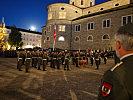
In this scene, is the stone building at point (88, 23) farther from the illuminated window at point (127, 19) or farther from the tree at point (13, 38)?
the tree at point (13, 38)

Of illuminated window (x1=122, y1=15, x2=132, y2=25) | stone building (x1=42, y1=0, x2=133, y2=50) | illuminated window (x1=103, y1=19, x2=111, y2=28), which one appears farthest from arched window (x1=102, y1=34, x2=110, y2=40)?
illuminated window (x1=122, y1=15, x2=132, y2=25)

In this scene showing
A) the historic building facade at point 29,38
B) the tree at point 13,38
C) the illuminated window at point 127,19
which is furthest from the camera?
the historic building facade at point 29,38

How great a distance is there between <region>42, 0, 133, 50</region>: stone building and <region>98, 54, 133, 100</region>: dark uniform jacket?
21.1 meters

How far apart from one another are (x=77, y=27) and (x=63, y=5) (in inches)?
370

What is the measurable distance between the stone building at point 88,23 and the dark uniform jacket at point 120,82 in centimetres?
2106

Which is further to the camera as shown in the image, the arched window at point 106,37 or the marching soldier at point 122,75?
the arched window at point 106,37

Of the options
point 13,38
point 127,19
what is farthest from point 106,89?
point 13,38

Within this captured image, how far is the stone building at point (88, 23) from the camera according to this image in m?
23.4

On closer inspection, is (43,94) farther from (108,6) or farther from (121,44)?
(108,6)

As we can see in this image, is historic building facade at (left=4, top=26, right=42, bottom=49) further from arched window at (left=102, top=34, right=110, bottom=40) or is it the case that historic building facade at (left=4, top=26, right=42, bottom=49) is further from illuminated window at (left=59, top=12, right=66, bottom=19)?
arched window at (left=102, top=34, right=110, bottom=40)

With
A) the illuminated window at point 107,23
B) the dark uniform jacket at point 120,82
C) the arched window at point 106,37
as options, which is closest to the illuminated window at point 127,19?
the illuminated window at point 107,23

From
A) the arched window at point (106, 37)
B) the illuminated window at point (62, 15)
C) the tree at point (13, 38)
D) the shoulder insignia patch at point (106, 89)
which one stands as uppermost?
the illuminated window at point (62, 15)

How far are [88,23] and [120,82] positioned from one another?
2968cm

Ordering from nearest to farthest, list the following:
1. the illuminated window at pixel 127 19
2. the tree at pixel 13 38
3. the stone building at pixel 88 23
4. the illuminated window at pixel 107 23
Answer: the illuminated window at pixel 127 19
the stone building at pixel 88 23
the illuminated window at pixel 107 23
the tree at pixel 13 38
